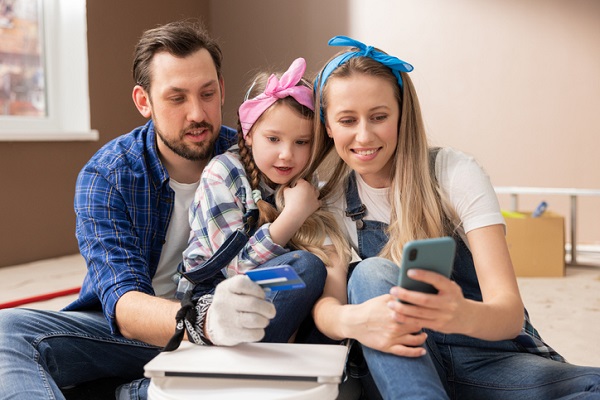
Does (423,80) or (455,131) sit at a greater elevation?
(423,80)

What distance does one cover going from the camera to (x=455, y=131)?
432 cm

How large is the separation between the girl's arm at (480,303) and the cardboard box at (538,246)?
227cm

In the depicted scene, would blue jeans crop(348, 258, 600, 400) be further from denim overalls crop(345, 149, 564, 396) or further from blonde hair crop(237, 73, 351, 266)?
blonde hair crop(237, 73, 351, 266)

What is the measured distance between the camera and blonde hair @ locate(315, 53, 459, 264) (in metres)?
1.41

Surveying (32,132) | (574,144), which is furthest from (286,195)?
(574,144)

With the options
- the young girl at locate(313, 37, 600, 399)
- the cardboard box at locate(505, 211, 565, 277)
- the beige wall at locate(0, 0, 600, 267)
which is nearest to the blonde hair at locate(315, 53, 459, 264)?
the young girl at locate(313, 37, 600, 399)

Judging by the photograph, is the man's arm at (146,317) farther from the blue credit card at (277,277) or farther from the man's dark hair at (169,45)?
the man's dark hair at (169,45)

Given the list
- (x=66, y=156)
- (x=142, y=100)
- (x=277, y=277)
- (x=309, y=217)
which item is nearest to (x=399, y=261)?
(x=309, y=217)

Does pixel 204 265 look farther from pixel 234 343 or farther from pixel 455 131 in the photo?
pixel 455 131

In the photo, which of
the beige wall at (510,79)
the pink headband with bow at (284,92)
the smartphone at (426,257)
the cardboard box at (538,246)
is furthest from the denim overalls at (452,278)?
the beige wall at (510,79)

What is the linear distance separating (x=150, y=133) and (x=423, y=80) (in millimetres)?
2880

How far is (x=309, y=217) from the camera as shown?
1.54 meters

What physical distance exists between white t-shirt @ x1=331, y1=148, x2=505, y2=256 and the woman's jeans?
0.20 metres

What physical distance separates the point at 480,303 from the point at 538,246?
246 centimetres
